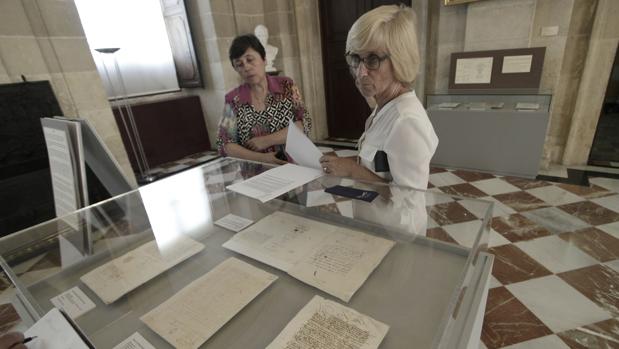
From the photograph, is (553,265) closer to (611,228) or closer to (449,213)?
(611,228)

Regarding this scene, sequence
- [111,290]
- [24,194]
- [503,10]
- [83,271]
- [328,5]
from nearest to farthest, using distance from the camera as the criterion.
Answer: [111,290]
[83,271]
[24,194]
[503,10]
[328,5]

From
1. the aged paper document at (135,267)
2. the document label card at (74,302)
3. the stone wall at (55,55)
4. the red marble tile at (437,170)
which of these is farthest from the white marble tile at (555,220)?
the stone wall at (55,55)

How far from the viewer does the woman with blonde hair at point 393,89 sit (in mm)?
1075

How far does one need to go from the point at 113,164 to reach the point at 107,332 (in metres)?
Answer: 0.78

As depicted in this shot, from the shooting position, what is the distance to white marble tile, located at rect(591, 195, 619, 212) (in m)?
2.77

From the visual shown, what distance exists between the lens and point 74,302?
88 cm

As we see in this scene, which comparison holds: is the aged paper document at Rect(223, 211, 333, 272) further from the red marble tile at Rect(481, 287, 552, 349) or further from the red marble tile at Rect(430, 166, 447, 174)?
the red marble tile at Rect(430, 166, 447, 174)

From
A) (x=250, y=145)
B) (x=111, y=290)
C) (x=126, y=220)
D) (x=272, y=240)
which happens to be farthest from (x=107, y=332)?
(x=250, y=145)

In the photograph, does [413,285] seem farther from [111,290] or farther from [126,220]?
[126,220]

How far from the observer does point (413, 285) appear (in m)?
0.81

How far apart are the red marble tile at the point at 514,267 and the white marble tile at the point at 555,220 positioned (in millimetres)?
513

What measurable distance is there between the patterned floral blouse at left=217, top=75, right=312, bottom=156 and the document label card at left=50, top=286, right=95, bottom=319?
125 centimetres

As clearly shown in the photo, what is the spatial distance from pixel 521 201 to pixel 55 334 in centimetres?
357

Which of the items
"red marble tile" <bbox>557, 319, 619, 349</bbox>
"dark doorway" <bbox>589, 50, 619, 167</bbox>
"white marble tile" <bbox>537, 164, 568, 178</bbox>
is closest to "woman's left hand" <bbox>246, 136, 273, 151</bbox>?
"red marble tile" <bbox>557, 319, 619, 349</bbox>
